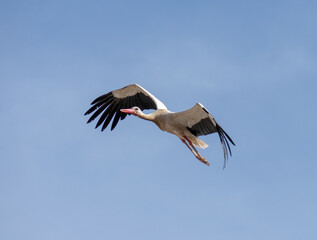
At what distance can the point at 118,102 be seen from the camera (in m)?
16.2

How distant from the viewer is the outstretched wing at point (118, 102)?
51.9 ft

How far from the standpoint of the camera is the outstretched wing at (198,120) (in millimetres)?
13492

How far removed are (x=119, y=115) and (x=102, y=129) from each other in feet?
1.85

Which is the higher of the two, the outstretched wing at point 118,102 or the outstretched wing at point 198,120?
the outstretched wing at point 118,102

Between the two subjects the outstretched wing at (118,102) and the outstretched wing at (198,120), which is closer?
the outstretched wing at (198,120)

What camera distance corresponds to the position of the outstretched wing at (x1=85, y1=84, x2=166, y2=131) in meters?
15.8

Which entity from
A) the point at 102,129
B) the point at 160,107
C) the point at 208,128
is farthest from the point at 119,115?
the point at 208,128

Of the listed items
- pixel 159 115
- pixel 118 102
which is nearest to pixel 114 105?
pixel 118 102

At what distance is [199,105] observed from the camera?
44.2 ft

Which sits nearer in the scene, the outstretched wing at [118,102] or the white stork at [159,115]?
the white stork at [159,115]

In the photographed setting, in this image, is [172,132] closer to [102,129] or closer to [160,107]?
[160,107]

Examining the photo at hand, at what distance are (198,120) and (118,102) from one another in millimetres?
2964

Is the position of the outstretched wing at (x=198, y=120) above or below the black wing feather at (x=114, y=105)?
below

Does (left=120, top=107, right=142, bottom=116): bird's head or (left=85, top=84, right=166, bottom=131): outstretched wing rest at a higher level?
(left=85, top=84, right=166, bottom=131): outstretched wing
